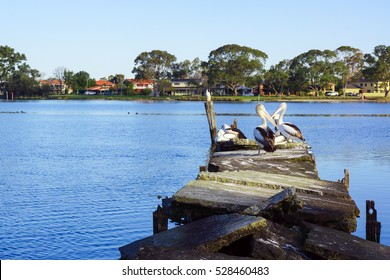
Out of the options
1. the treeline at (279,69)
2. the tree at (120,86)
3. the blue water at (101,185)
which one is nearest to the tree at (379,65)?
the treeline at (279,69)

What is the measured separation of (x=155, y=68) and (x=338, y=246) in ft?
528

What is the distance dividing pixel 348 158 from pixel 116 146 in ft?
45.3

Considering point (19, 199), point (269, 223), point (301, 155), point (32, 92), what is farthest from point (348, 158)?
point (32, 92)

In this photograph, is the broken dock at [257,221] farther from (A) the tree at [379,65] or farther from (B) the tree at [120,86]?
(B) the tree at [120,86]

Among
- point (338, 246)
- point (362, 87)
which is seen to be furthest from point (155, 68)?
point (338, 246)

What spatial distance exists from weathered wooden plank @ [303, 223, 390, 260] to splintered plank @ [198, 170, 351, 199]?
3056mm

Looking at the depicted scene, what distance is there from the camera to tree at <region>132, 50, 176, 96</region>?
545 feet

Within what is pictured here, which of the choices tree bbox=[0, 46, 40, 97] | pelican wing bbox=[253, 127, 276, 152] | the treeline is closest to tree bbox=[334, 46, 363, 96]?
the treeline

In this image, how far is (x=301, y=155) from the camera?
17.3 m

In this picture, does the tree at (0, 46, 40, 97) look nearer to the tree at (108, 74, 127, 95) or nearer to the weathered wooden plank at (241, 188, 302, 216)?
the tree at (108, 74, 127, 95)

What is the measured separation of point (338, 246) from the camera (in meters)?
8.44

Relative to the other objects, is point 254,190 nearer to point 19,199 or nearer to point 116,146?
point 19,199

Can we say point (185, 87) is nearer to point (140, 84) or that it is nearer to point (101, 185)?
point (140, 84)

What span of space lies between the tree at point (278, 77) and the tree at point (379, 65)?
55.8 ft
